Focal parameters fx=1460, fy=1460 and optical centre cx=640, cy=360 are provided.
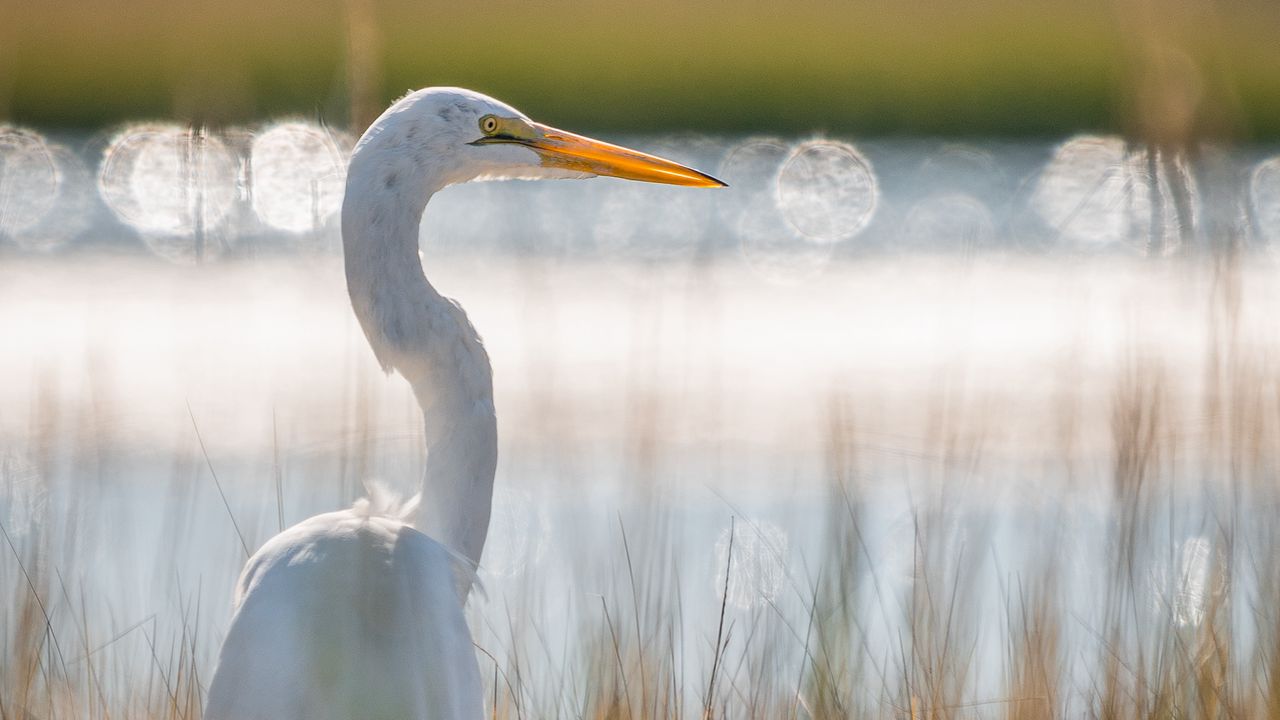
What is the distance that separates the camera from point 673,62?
580 inches

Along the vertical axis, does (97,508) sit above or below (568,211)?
below

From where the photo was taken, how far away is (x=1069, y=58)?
15.2m

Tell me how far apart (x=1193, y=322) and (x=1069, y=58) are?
8.24 meters

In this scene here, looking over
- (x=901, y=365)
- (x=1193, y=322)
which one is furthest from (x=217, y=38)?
(x=1193, y=322)

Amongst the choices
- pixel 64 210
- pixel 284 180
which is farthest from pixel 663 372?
pixel 64 210

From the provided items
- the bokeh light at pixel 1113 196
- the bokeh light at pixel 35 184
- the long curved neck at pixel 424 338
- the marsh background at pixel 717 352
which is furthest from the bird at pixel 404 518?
the bokeh light at pixel 35 184

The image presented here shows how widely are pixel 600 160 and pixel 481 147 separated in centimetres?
31

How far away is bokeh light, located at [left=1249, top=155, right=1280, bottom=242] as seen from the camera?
25.9 feet

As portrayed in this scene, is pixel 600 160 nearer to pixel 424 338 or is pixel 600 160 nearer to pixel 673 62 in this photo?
pixel 424 338

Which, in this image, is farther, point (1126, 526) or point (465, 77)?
point (465, 77)

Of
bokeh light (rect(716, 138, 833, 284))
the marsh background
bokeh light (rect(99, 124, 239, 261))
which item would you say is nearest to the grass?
the marsh background

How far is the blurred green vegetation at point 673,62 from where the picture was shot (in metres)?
12.8

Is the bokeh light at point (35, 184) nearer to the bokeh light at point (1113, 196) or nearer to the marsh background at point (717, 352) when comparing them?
the marsh background at point (717, 352)

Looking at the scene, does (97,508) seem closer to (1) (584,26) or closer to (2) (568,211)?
(2) (568,211)
